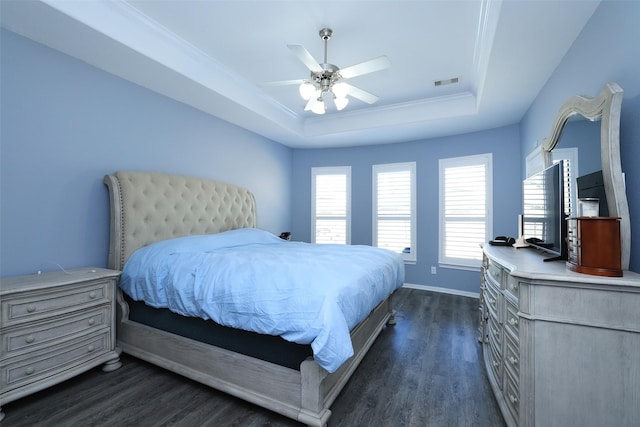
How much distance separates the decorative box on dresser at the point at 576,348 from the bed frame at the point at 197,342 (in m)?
1.04

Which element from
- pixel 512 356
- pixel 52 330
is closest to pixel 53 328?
pixel 52 330

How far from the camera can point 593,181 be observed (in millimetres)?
1597

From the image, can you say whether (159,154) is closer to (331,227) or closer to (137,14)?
(137,14)

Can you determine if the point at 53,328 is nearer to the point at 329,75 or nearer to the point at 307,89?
the point at 307,89

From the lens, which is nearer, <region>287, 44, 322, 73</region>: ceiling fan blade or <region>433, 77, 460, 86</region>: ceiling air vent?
<region>287, 44, 322, 73</region>: ceiling fan blade

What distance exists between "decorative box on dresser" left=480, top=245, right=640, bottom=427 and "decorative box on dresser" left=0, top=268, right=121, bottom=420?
277cm

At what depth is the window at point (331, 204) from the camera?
17.1ft

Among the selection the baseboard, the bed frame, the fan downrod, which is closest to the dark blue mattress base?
the bed frame

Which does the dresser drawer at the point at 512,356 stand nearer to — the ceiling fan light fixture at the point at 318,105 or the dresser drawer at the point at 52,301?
the ceiling fan light fixture at the point at 318,105

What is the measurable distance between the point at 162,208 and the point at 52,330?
1.32 metres

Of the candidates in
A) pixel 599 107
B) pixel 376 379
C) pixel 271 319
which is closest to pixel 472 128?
pixel 599 107

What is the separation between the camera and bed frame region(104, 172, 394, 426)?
62.4 inches

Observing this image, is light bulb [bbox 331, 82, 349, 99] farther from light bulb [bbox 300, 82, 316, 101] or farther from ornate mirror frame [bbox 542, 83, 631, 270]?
ornate mirror frame [bbox 542, 83, 631, 270]

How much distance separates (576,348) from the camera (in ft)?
4.03
